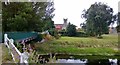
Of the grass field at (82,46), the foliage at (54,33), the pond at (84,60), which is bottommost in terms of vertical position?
the pond at (84,60)

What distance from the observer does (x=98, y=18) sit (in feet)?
27.0

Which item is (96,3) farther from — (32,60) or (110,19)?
(32,60)

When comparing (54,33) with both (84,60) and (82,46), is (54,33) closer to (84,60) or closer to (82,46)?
(82,46)

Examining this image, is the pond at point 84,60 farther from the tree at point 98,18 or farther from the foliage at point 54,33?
the tree at point 98,18

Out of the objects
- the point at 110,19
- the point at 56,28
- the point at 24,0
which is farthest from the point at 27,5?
the point at 110,19

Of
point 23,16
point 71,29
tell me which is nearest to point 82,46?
point 71,29

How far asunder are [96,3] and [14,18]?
2.97 m

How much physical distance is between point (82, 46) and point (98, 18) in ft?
3.97

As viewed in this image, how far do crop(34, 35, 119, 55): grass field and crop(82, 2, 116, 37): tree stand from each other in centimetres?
31

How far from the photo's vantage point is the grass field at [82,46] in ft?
27.1

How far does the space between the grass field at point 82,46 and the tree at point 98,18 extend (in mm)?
307

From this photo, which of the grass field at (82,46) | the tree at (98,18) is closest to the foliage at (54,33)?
the grass field at (82,46)

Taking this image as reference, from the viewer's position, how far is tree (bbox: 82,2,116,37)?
26.4ft

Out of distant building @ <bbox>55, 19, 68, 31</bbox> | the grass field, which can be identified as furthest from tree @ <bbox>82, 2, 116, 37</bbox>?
distant building @ <bbox>55, 19, 68, 31</bbox>
